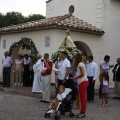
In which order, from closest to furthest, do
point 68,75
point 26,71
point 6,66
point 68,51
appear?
1. point 68,75
2. point 68,51
3. point 6,66
4. point 26,71

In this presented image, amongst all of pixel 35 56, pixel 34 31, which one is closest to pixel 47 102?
pixel 35 56

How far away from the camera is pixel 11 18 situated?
3616 cm

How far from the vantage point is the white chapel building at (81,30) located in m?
Result: 14.7

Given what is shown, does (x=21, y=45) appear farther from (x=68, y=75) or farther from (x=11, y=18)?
(x=11, y=18)

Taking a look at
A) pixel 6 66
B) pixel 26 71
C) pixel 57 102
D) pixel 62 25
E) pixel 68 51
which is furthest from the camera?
pixel 26 71

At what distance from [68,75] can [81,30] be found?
5631mm

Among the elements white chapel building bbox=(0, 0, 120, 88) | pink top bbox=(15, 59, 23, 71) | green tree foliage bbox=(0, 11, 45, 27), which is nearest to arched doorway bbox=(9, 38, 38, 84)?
white chapel building bbox=(0, 0, 120, 88)

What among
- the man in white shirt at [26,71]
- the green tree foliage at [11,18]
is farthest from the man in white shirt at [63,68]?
the green tree foliage at [11,18]

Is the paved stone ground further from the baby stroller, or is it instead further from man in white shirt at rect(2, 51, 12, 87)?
man in white shirt at rect(2, 51, 12, 87)

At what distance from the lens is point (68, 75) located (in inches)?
400

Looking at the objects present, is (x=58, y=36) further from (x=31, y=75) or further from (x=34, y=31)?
(x=31, y=75)

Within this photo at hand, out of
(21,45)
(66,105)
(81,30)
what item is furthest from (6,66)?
(66,105)

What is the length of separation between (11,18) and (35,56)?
2222 centimetres

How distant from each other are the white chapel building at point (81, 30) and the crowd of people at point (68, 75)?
154cm
